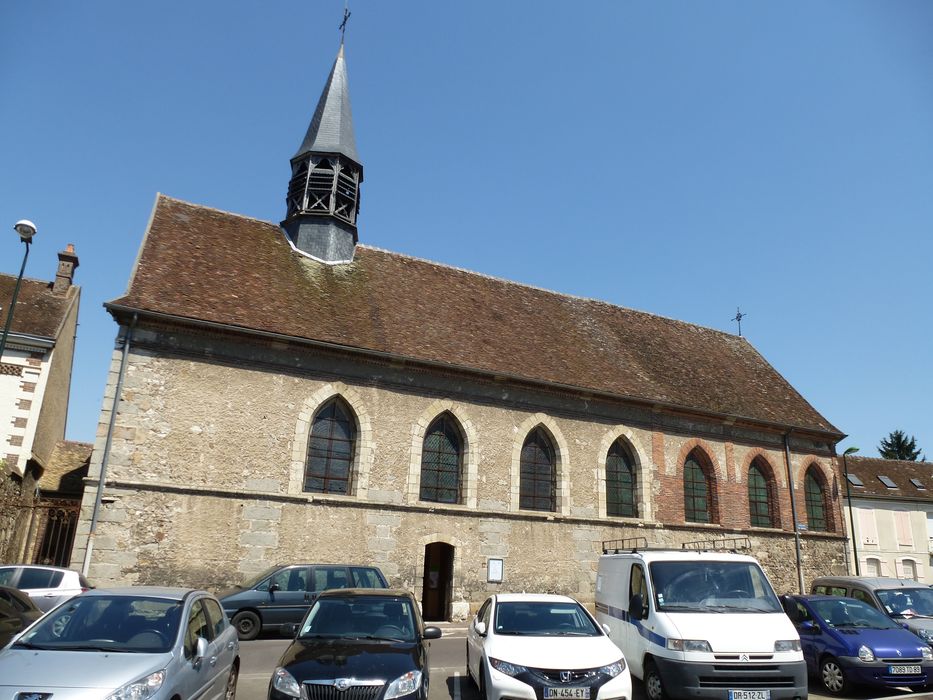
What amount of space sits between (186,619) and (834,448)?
22.8 meters

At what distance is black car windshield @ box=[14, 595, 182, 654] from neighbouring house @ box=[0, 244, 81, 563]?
1089cm

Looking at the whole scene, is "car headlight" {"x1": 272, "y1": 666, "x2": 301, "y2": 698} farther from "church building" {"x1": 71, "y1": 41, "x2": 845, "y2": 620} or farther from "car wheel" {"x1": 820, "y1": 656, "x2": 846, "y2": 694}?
"church building" {"x1": 71, "y1": 41, "x2": 845, "y2": 620}

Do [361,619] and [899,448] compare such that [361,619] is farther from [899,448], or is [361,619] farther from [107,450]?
[899,448]

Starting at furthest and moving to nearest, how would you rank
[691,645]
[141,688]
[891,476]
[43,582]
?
[891,476], [43,582], [691,645], [141,688]

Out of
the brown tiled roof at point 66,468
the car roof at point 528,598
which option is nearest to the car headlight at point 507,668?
the car roof at point 528,598

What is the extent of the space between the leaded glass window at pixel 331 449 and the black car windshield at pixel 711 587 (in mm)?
8718

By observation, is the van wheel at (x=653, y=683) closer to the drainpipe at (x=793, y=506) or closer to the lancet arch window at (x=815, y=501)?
the drainpipe at (x=793, y=506)

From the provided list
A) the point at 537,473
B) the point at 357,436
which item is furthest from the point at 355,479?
the point at 537,473

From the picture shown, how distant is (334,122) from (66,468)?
1471 cm

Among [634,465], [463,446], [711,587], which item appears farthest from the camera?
[634,465]

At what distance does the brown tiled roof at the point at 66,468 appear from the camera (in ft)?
64.7

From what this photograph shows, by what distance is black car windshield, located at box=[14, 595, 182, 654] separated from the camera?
553 cm

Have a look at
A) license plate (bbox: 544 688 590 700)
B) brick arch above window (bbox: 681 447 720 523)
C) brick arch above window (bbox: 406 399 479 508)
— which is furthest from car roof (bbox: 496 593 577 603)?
brick arch above window (bbox: 681 447 720 523)

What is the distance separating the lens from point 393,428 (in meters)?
15.9
